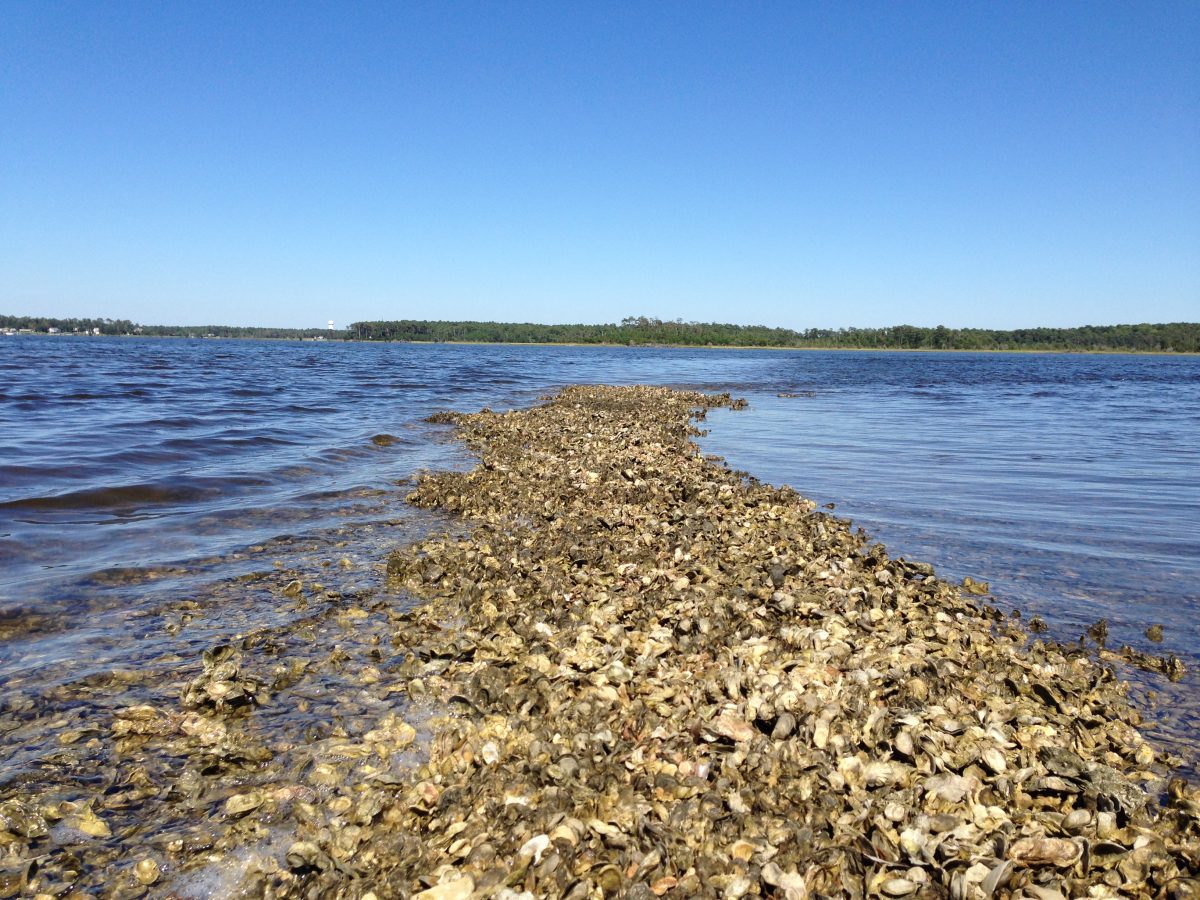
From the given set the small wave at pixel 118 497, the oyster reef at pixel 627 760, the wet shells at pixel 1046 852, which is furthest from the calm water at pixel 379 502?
the wet shells at pixel 1046 852

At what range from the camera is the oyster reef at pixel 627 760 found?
3.61 metres

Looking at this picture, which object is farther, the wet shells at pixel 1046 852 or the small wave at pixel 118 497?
the small wave at pixel 118 497

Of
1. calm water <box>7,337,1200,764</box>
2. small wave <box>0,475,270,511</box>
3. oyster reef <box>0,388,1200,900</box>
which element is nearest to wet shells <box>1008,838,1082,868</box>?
oyster reef <box>0,388,1200,900</box>

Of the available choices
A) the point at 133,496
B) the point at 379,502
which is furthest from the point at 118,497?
the point at 379,502

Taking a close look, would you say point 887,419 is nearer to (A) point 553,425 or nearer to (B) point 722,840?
(A) point 553,425

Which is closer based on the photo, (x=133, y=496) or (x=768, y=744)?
(x=768, y=744)

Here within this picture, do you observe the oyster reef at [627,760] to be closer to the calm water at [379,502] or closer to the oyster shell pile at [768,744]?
the oyster shell pile at [768,744]

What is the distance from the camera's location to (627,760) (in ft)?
14.7

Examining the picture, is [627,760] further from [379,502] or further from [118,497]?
[118,497]

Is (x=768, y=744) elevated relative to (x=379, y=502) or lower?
elevated

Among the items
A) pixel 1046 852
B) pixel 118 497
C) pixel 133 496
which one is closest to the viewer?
pixel 1046 852

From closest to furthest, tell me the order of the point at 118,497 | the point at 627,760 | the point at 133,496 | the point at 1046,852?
the point at 1046,852, the point at 627,760, the point at 118,497, the point at 133,496

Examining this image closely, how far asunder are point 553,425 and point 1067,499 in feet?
46.1

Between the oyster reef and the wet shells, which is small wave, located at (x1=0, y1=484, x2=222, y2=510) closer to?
the oyster reef
